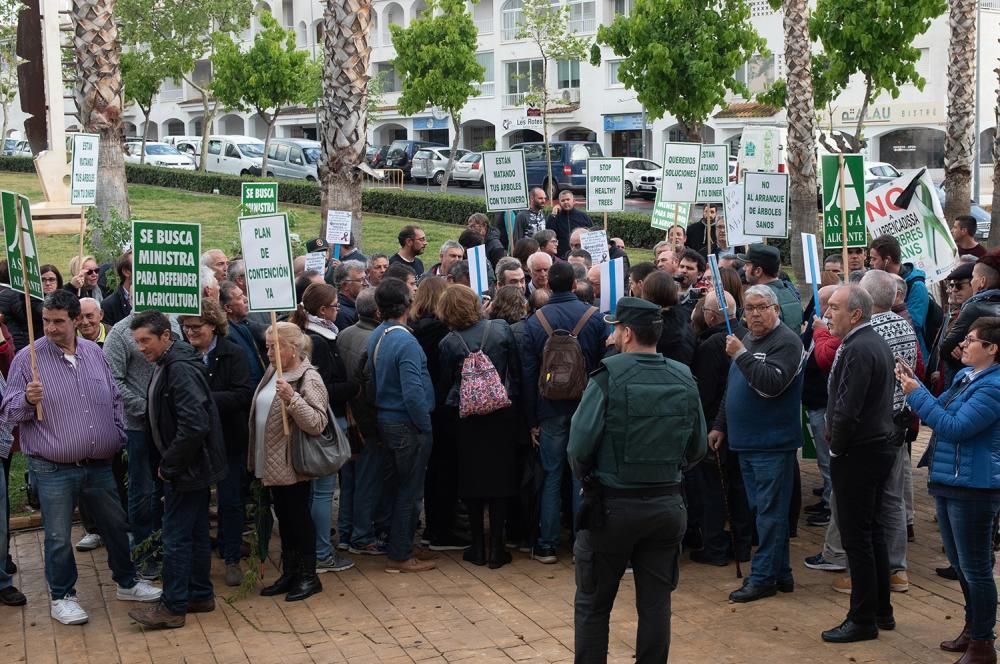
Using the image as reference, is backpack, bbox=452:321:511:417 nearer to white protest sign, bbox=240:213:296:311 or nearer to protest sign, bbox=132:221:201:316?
white protest sign, bbox=240:213:296:311

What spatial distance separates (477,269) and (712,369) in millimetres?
3849

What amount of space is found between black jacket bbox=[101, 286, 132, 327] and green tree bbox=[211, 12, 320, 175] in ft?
102

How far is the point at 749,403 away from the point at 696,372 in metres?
0.74

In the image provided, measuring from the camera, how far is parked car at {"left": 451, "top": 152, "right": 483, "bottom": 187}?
42.4 m

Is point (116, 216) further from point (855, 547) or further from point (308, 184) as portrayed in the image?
point (308, 184)

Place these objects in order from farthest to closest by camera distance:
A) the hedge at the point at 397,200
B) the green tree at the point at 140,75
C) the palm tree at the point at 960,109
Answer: the green tree at the point at 140,75, the hedge at the point at 397,200, the palm tree at the point at 960,109

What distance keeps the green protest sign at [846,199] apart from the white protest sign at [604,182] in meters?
4.59

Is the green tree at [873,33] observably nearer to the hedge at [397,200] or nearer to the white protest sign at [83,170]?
the hedge at [397,200]

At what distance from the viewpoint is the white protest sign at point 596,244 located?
1299 cm

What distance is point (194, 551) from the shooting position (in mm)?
7449

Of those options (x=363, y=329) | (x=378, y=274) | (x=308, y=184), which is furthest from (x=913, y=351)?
(x=308, y=184)

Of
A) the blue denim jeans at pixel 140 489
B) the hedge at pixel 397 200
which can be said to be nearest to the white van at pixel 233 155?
the hedge at pixel 397 200

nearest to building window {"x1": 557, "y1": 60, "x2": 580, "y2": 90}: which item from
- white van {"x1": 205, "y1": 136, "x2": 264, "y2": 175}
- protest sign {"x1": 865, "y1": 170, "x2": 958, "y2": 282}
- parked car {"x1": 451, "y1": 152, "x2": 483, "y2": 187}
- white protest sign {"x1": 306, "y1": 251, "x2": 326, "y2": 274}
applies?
parked car {"x1": 451, "y1": 152, "x2": 483, "y2": 187}

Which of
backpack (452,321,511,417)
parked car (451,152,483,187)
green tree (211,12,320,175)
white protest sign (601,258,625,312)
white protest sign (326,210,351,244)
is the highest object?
green tree (211,12,320,175)
